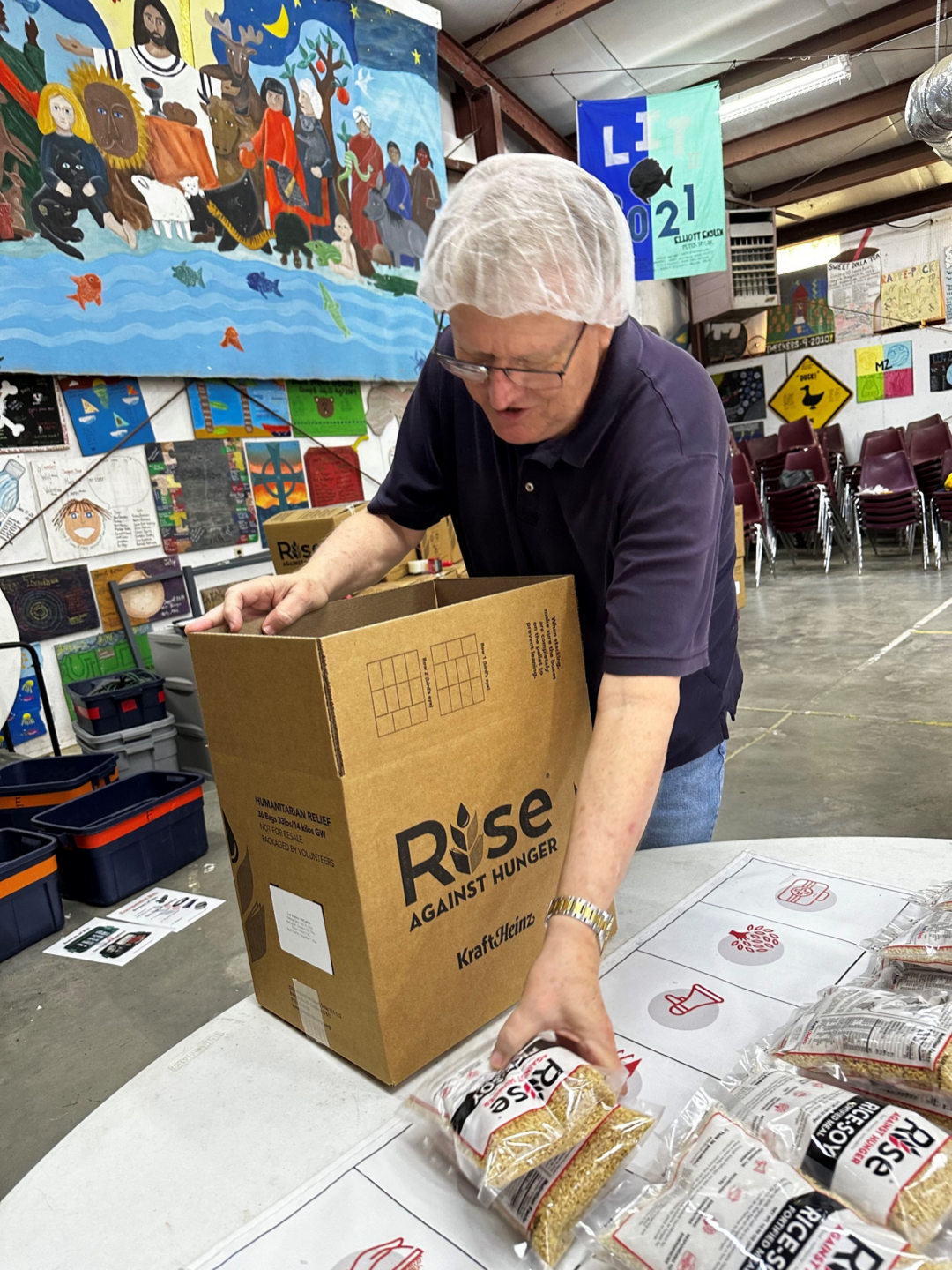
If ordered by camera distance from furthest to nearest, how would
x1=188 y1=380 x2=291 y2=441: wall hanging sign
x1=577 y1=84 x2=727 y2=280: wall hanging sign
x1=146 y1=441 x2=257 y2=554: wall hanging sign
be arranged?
x1=577 y1=84 x2=727 y2=280: wall hanging sign
x1=188 y1=380 x2=291 y2=441: wall hanging sign
x1=146 y1=441 x2=257 y2=554: wall hanging sign

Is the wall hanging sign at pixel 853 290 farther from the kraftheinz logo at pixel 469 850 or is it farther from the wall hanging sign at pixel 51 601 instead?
the kraftheinz logo at pixel 469 850

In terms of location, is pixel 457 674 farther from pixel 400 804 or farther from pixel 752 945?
pixel 752 945

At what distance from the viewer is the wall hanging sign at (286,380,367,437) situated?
5.38 meters

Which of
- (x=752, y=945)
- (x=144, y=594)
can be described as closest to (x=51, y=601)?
(x=144, y=594)

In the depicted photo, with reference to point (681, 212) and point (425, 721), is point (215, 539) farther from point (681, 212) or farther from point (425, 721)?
point (425, 721)

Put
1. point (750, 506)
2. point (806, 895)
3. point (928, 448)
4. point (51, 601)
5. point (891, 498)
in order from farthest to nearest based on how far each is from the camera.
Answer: point (928, 448) → point (750, 506) → point (891, 498) → point (51, 601) → point (806, 895)

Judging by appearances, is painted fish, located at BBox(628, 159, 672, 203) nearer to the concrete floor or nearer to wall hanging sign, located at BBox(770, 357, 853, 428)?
the concrete floor

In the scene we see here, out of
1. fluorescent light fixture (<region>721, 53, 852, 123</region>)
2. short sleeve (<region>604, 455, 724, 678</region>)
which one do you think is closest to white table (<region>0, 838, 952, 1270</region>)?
short sleeve (<region>604, 455, 724, 678</region>)

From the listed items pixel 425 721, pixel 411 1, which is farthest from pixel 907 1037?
pixel 411 1

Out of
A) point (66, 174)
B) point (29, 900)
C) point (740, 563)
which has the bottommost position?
point (29, 900)

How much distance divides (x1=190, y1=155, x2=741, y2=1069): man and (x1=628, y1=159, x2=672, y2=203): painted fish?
560cm

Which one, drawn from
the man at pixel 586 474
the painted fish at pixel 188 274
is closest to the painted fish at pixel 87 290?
the painted fish at pixel 188 274

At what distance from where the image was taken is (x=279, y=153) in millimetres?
5055

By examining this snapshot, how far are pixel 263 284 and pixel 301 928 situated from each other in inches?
191
